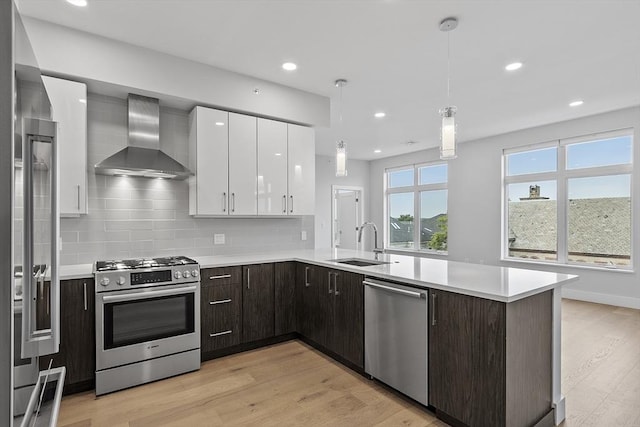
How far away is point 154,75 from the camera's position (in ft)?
10.2

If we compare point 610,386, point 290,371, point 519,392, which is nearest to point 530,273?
point 519,392

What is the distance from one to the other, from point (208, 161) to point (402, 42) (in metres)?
2.18

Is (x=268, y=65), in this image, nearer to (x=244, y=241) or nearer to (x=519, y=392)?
(x=244, y=241)

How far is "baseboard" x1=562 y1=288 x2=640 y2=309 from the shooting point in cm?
480

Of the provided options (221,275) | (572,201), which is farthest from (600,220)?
(221,275)

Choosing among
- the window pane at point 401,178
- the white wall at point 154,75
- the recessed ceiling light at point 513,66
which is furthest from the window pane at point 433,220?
the white wall at point 154,75

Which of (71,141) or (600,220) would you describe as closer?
(71,141)

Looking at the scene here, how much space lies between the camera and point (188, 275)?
2.90 m

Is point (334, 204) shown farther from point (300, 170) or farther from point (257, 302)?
point (257, 302)

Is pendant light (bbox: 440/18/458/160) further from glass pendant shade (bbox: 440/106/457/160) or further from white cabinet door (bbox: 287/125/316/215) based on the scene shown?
white cabinet door (bbox: 287/125/316/215)

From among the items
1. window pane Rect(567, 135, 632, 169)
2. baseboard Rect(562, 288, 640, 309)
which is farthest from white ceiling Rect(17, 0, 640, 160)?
baseboard Rect(562, 288, 640, 309)

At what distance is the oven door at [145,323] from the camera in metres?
2.56

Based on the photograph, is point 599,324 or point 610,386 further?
point 599,324

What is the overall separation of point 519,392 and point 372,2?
2682mm
